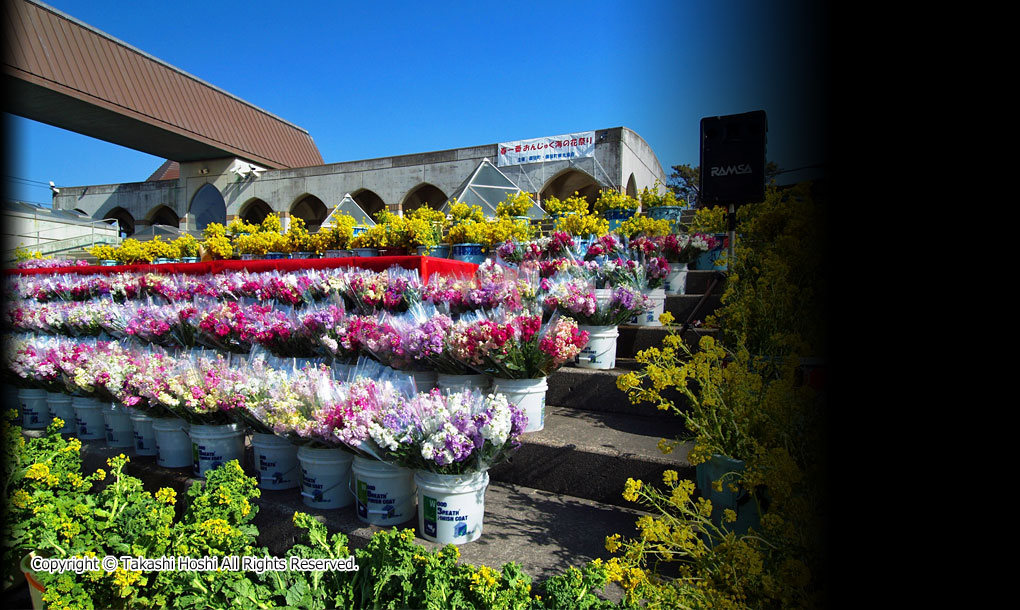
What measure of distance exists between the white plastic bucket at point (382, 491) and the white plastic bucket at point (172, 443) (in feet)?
4.28

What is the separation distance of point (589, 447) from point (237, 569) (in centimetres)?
147

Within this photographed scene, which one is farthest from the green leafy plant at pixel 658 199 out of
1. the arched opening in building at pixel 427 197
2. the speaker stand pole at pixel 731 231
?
the arched opening in building at pixel 427 197

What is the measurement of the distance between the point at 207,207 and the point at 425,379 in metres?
26.0

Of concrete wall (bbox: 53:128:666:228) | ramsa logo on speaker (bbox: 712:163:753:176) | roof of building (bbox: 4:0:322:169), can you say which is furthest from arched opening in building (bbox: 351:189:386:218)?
→ ramsa logo on speaker (bbox: 712:163:753:176)

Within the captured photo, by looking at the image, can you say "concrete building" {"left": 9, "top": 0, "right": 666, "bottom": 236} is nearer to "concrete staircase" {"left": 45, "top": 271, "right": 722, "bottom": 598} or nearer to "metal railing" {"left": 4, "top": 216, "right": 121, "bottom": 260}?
"metal railing" {"left": 4, "top": 216, "right": 121, "bottom": 260}

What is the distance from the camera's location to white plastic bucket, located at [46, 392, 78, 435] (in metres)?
3.59

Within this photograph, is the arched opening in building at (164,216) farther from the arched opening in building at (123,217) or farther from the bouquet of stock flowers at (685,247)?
the bouquet of stock flowers at (685,247)

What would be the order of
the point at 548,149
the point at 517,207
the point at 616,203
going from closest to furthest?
1. the point at 616,203
2. the point at 517,207
3. the point at 548,149

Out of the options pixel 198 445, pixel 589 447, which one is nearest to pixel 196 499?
pixel 198 445

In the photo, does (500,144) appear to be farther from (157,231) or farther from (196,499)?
(196,499)

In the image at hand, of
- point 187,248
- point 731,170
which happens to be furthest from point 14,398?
point 731,170

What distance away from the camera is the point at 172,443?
2.91 m

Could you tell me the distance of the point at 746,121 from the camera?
2.81 ft

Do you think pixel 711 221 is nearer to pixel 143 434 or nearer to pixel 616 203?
pixel 616 203
